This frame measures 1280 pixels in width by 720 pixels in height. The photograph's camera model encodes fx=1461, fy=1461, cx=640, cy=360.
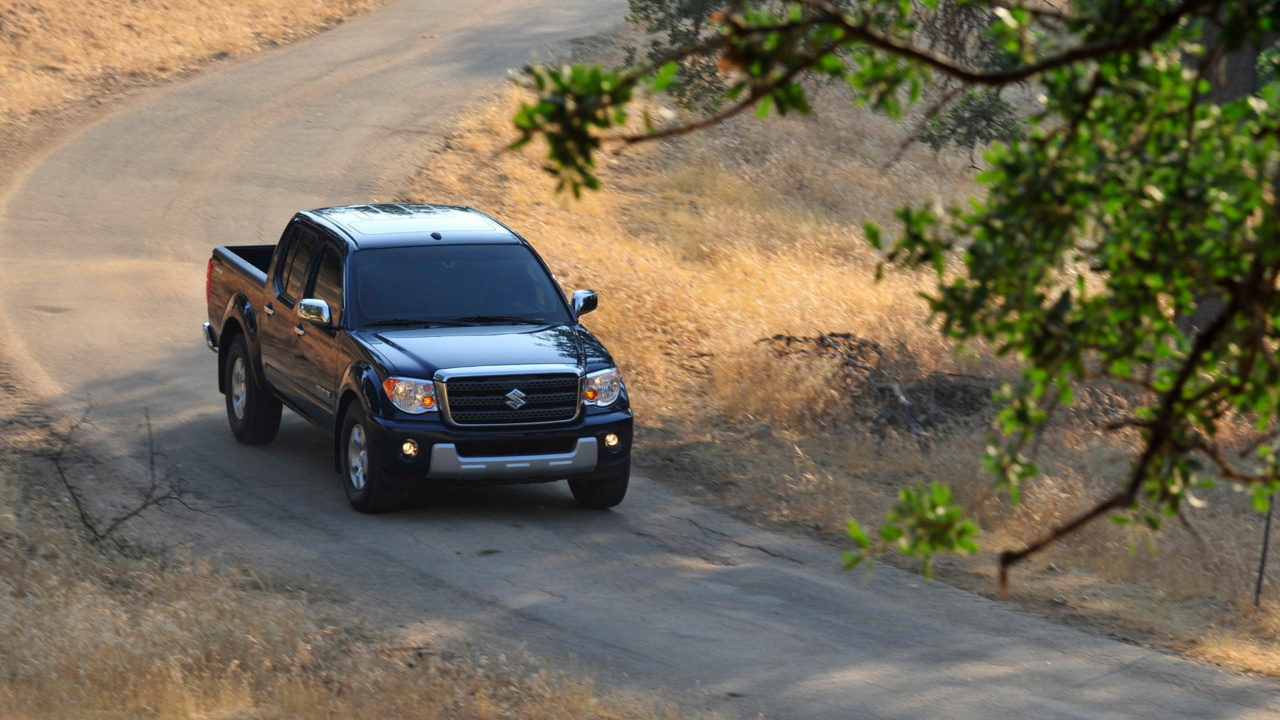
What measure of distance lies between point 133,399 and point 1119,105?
38.2 feet

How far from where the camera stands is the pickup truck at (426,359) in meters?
10.4

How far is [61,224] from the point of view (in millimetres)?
21547

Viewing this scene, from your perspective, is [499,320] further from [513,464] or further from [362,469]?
[362,469]

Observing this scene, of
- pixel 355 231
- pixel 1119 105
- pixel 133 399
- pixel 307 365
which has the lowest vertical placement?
pixel 133 399

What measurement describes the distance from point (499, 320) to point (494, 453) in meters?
1.31

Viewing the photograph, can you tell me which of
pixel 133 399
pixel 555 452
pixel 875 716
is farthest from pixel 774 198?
pixel 875 716

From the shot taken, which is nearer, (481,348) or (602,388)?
(481,348)

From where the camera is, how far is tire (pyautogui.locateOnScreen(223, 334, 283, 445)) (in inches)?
494

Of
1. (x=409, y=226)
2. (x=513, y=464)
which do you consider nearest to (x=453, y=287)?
(x=409, y=226)

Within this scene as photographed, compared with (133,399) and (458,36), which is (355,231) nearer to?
(133,399)

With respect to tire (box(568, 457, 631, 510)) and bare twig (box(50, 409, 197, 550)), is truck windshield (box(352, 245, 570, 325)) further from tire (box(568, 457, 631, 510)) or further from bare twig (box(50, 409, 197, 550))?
bare twig (box(50, 409, 197, 550))

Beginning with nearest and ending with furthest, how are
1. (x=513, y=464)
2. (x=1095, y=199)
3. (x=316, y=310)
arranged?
(x=1095, y=199), (x=513, y=464), (x=316, y=310)

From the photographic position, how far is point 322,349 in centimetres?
1127

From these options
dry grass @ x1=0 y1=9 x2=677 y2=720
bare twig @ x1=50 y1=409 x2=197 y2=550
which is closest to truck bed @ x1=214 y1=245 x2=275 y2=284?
bare twig @ x1=50 y1=409 x2=197 y2=550
